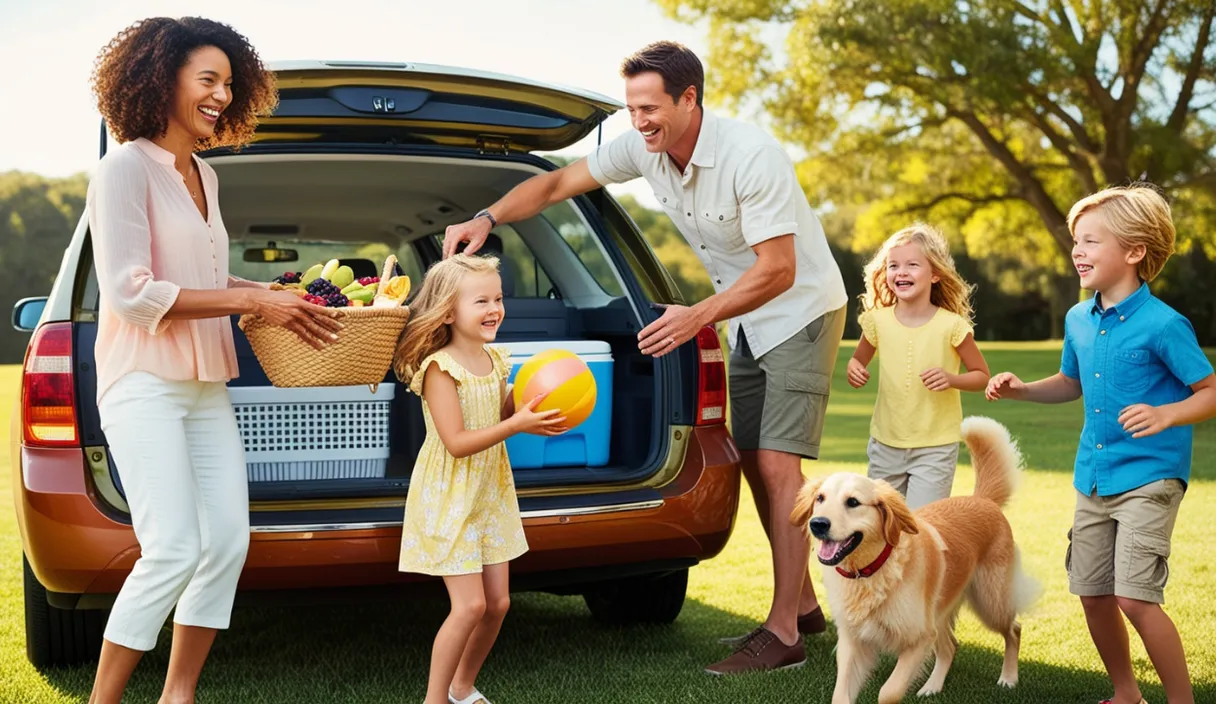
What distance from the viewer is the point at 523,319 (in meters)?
4.32

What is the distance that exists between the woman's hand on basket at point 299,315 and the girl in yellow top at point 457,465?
31cm

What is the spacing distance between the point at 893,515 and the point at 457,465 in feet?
3.79

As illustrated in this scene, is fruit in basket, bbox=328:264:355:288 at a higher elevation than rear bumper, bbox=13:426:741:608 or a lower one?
higher

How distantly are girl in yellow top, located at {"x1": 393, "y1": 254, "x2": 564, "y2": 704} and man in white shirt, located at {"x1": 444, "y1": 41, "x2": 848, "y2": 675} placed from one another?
587 millimetres

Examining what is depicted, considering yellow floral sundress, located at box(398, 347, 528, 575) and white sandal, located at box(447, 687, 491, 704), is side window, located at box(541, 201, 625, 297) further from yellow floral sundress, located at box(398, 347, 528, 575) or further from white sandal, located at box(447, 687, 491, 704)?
white sandal, located at box(447, 687, 491, 704)

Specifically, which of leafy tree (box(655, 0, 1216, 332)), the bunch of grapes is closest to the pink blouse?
the bunch of grapes

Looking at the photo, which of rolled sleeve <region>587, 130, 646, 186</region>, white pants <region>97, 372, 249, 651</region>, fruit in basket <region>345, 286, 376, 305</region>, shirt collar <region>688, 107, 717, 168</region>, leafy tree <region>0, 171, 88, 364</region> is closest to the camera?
white pants <region>97, 372, 249, 651</region>

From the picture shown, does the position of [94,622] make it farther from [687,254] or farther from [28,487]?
→ [687,254]

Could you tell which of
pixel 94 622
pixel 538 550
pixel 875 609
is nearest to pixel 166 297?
pixel 538 550

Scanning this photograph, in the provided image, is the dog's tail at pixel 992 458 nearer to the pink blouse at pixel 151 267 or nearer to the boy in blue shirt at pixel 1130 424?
the boy in blue shirt at pixel 1130 424

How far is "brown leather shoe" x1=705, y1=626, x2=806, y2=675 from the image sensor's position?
3850 mm

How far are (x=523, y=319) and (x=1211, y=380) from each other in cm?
220

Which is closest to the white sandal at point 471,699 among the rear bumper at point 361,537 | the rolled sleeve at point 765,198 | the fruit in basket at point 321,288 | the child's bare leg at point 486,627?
the child's bare leg at point 486,627

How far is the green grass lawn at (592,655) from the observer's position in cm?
362
